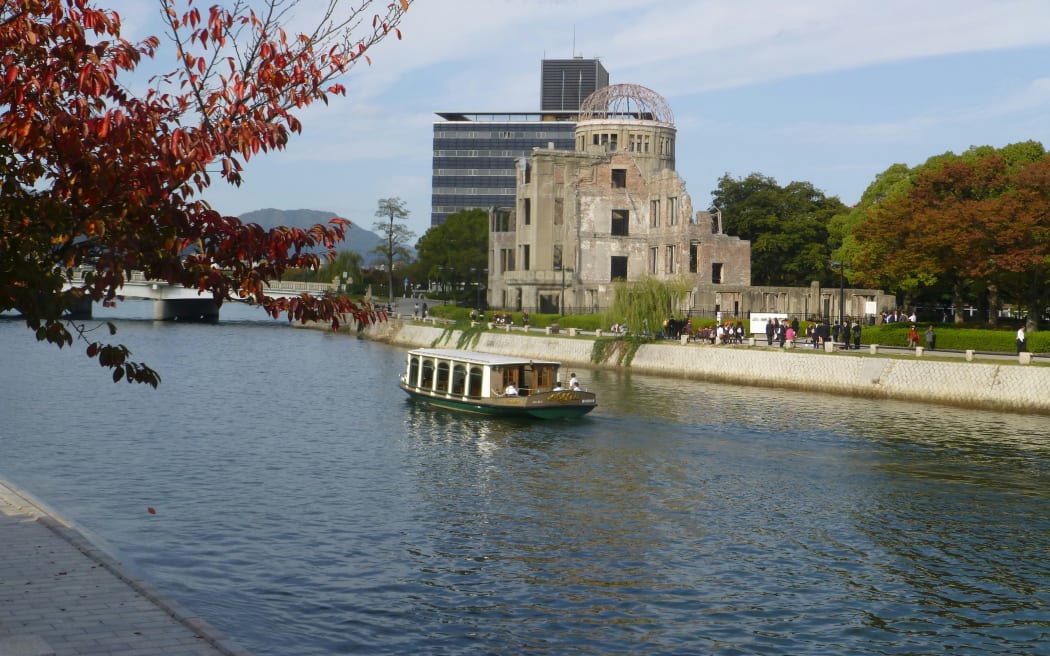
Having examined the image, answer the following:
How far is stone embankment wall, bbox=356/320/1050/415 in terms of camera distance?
4978 cm

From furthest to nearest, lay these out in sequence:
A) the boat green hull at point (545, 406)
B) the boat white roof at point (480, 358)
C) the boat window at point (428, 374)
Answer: the boat window at point (428, 374)
the boat white roof at point (480, 358)
the boat green hull at point (545, 406)

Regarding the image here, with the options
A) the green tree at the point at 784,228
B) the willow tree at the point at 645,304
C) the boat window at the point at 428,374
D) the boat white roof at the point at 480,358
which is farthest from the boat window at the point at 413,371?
the green tree at the point at 784,228

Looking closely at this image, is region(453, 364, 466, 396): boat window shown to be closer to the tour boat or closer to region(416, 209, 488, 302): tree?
the tour boat

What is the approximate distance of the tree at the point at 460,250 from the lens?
141m

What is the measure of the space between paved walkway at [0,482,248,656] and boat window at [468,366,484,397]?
2809 cm

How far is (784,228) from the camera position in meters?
113

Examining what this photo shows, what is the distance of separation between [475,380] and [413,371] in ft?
19.4

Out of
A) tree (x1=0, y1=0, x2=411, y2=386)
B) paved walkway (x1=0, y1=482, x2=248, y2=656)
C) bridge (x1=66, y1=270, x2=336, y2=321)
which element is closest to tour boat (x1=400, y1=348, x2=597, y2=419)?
paved walkway (x1=0, y1=482, x2=248, y2=656)

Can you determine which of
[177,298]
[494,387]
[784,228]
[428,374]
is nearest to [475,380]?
[494,387]

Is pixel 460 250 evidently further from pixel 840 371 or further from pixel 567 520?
pixel 567 520

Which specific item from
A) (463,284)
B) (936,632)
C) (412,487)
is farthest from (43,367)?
(463,284)

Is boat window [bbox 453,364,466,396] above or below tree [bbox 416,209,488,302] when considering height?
below

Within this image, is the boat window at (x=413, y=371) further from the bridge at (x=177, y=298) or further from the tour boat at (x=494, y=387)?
the bridge at (x=177, y=298)

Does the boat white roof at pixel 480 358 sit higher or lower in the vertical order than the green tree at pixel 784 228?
lower
